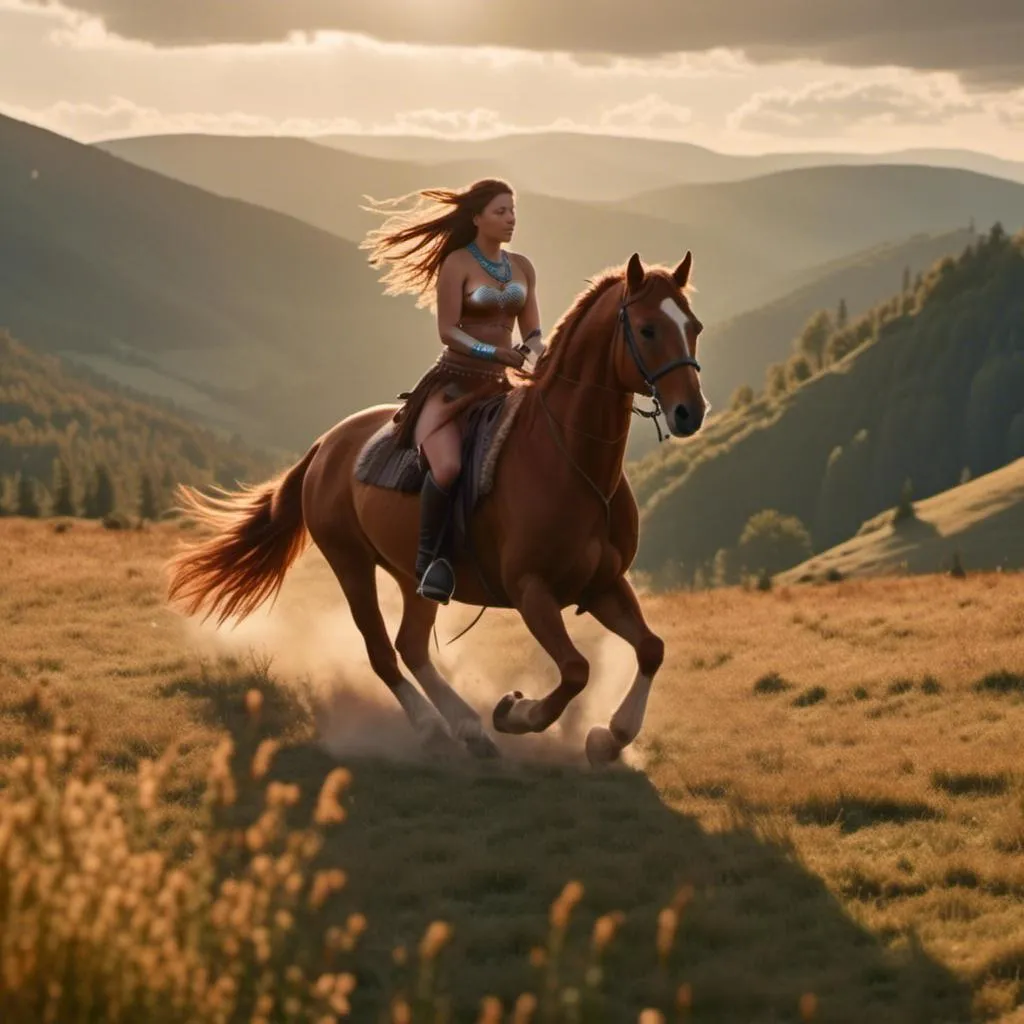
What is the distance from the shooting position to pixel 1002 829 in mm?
9289

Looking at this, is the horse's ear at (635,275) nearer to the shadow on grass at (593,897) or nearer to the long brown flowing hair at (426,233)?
the long brown flowing hair at (426,233)

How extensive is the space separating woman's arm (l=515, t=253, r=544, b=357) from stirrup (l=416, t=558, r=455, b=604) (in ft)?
5.97

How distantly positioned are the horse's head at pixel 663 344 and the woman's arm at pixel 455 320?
54.5 inches

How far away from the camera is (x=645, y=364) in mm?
9914

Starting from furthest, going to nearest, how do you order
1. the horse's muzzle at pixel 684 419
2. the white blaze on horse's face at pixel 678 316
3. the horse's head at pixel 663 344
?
the white blaze on horse's face at pixel 678 316
the horse's head at pixel 663 344
the horse's muzzle at pixel 684 419

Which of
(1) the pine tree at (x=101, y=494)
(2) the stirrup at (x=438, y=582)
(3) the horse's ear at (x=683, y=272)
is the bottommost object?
(1) the pine tree at (x=101, y=494)

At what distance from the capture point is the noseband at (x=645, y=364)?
9.64 m

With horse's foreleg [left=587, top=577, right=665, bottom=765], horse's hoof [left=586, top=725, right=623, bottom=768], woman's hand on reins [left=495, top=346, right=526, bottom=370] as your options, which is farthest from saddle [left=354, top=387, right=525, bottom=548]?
horse's hoof [left=586, top=725, right=623, bottom=768]

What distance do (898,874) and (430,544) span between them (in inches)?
184

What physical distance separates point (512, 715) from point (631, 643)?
1.08 m

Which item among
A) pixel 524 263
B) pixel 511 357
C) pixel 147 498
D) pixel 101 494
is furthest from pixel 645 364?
pixel 101 494

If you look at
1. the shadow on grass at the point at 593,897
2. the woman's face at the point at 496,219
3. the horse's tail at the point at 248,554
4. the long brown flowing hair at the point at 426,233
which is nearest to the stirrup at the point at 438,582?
the shadow on grass at the point at 593,897

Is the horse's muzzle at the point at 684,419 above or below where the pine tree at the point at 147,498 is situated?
above

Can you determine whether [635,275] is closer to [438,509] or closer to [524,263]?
[524,263]
